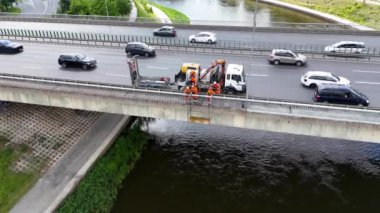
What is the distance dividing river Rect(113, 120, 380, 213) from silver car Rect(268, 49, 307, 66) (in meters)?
6.90

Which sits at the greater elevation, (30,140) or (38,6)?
(38,6)

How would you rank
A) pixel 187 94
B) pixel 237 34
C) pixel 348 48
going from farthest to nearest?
pixel 237 34
pixel 348 48
pixel 187 94

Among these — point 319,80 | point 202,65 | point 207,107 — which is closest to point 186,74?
point 202,65

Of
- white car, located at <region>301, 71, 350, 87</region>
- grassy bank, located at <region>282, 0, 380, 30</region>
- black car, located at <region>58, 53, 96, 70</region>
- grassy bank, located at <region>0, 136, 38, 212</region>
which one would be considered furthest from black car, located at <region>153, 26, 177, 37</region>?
grassy bank, located at <region>282, 0, 380, 30</region>

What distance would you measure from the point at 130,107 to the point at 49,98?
656cm

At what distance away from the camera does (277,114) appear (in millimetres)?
21953

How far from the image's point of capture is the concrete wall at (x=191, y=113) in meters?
21.3

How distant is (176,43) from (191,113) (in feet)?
66.6

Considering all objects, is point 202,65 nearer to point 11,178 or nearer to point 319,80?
point 319,80

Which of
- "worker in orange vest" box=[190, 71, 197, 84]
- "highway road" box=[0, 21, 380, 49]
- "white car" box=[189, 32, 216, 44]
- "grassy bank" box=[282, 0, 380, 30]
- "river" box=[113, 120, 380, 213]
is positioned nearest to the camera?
"river" box=[113, 120, 380, 213]

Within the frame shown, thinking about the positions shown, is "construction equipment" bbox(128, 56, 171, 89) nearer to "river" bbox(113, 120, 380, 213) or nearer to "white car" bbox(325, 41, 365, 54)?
"river" bbox(113, 120, 380, 213)

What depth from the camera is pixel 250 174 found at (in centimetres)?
2856

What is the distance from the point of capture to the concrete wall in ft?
70.0

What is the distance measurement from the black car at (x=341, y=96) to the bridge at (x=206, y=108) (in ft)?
9.87
